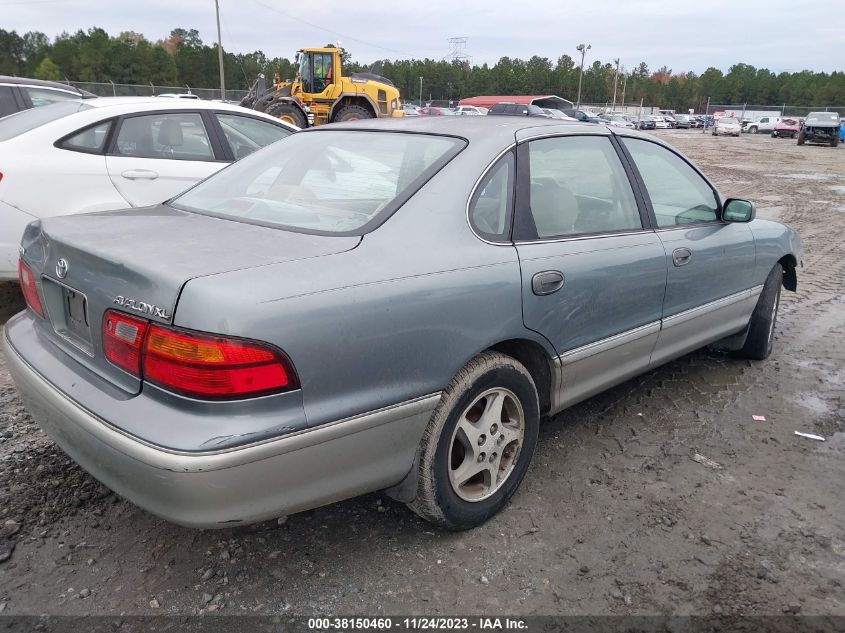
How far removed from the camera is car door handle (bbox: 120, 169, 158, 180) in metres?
4.93

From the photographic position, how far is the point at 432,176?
8.54ft

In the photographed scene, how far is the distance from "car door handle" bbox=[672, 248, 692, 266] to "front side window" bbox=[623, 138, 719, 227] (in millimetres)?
162

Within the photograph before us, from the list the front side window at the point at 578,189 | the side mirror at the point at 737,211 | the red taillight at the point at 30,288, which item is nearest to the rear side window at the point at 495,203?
the front side window at the point at 578,189

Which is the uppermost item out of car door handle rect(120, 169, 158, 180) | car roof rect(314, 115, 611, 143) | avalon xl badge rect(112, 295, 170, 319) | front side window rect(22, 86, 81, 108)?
car roof rect(314, 115, 611, 143)

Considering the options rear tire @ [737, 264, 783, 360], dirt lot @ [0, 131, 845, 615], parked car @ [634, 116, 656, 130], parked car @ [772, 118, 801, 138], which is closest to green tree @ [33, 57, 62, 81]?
parked car @ [634, 116, 656, 130]

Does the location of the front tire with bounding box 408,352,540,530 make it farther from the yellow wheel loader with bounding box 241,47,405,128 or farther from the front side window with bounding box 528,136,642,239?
the yellow wheel loader with bounding box 241,47,405,128

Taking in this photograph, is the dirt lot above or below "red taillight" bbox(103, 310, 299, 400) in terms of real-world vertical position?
below

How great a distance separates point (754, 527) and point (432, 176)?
1.98 metres

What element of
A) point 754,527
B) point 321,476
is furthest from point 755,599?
point 321,476

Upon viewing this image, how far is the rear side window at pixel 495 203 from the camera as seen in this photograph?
8.58 ft

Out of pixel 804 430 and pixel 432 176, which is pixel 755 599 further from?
pixel 432 176

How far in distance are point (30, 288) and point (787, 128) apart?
55.0m

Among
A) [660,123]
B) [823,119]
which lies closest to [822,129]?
[823,119]

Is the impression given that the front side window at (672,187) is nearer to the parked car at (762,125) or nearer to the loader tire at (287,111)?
the loader tire at (287,111)
